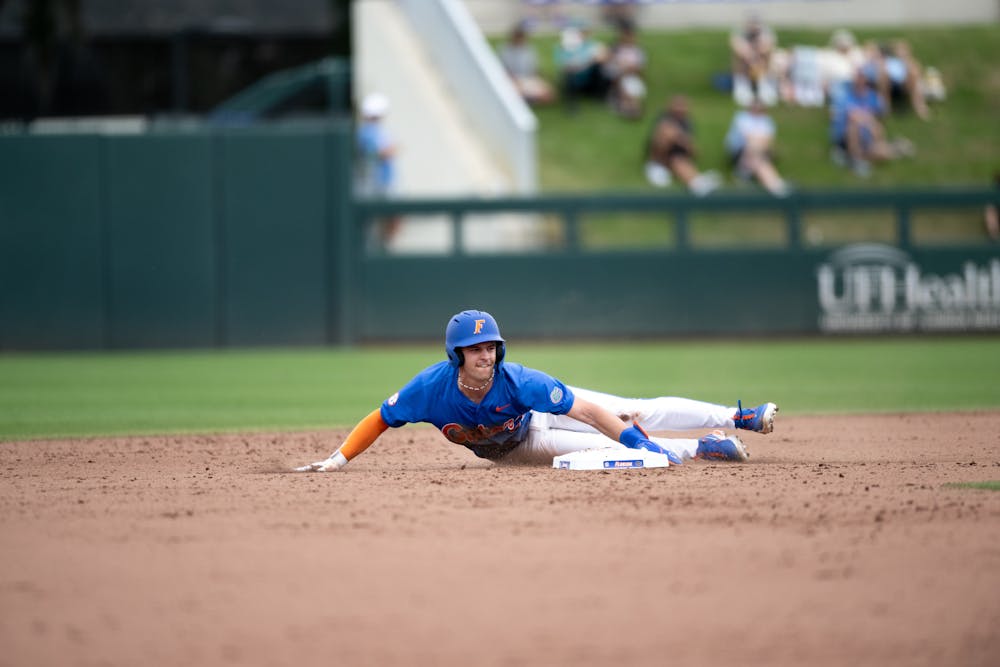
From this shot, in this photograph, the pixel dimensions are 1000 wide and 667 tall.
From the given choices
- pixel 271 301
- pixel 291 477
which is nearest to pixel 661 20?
pixel 271 301

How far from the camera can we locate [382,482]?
7.16 metres

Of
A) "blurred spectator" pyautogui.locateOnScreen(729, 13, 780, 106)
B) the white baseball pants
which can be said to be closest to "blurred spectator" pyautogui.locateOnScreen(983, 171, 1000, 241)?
"blurred spectator" pyautogui.locateOnScreen(729, 13, 780, 106)

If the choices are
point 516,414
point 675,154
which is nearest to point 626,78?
point 675,154

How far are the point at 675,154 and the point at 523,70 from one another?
3.92 metres

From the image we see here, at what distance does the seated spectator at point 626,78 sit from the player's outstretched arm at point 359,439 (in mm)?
16905

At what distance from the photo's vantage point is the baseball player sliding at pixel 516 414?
7.00 metres

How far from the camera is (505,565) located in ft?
16.1

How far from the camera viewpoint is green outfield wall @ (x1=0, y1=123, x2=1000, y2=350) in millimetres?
17922

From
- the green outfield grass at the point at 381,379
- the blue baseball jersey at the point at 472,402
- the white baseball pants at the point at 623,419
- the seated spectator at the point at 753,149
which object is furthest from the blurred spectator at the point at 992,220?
the blue baseball jersey at the point at 472,402

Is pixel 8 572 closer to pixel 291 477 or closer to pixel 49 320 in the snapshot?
pixel 291 477

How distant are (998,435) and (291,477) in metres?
4.81

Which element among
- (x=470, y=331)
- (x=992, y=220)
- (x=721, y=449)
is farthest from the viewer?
(x=992, y=220)

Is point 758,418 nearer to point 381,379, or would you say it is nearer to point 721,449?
point 721,449

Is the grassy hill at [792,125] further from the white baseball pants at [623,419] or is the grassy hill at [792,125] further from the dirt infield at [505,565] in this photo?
the dirt infield at [505,565]
